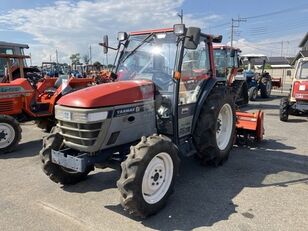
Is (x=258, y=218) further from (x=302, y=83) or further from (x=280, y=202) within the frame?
(x=302, y=83)

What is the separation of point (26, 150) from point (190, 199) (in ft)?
14.0

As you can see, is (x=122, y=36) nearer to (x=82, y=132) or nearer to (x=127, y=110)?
(x=127, y=110)

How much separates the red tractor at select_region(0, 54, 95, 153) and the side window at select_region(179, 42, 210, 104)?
4110 mm

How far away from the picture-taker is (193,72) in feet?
15.6

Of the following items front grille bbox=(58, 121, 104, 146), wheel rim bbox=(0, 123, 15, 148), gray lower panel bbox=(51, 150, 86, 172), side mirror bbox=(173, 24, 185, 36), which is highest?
side mirror bbox=(173, 24, 185, 36)

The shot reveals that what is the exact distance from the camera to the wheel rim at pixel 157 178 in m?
3.61

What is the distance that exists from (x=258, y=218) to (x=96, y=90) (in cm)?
246

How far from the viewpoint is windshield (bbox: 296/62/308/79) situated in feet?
32.7

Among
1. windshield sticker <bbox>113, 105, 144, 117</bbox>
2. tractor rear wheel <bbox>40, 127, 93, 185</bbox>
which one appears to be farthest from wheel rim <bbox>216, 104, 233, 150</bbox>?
tractor rear wheel <bbox>40, 127, 93, 185</bbox>

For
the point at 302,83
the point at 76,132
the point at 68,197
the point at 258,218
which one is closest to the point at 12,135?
the point at 68,197

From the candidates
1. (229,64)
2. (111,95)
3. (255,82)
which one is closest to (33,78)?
(111,95)

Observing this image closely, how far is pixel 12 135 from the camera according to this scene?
22.0 feet

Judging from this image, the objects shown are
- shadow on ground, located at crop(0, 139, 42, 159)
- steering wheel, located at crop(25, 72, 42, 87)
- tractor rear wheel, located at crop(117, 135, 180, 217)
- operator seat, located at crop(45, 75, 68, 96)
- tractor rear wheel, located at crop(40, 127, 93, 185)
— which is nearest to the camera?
tractor rear wheel, located at crop(117, 135, 180, 217)

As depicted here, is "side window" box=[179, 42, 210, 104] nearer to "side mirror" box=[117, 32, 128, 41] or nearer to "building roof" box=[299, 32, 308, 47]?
"side mirror" box=[117, 32, 128, 41]
